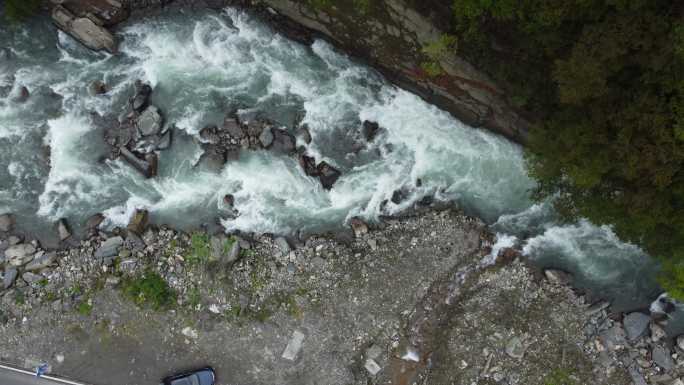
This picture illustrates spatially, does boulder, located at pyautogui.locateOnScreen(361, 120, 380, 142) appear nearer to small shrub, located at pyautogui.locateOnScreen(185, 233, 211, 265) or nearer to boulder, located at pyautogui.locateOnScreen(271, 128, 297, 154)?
boulder, located at pyautogui.locateOnScreen(271, 128, 297, 154)

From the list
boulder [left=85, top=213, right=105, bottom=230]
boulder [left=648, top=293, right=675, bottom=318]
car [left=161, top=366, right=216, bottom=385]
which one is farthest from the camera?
boulder [left=648, top=293, right=675, bottom=318]

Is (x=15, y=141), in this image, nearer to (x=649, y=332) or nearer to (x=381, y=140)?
(x=381, y=140)

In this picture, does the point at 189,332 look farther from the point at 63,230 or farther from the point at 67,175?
the point at 67,175

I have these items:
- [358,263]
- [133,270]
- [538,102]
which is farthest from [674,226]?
[133,270]

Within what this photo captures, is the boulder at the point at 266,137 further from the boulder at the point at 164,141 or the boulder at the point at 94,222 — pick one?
the boulder at the point at 94,222

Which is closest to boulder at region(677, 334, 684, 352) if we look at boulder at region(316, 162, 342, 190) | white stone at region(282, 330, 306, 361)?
white stone at region(282, 330, 306, 361)
